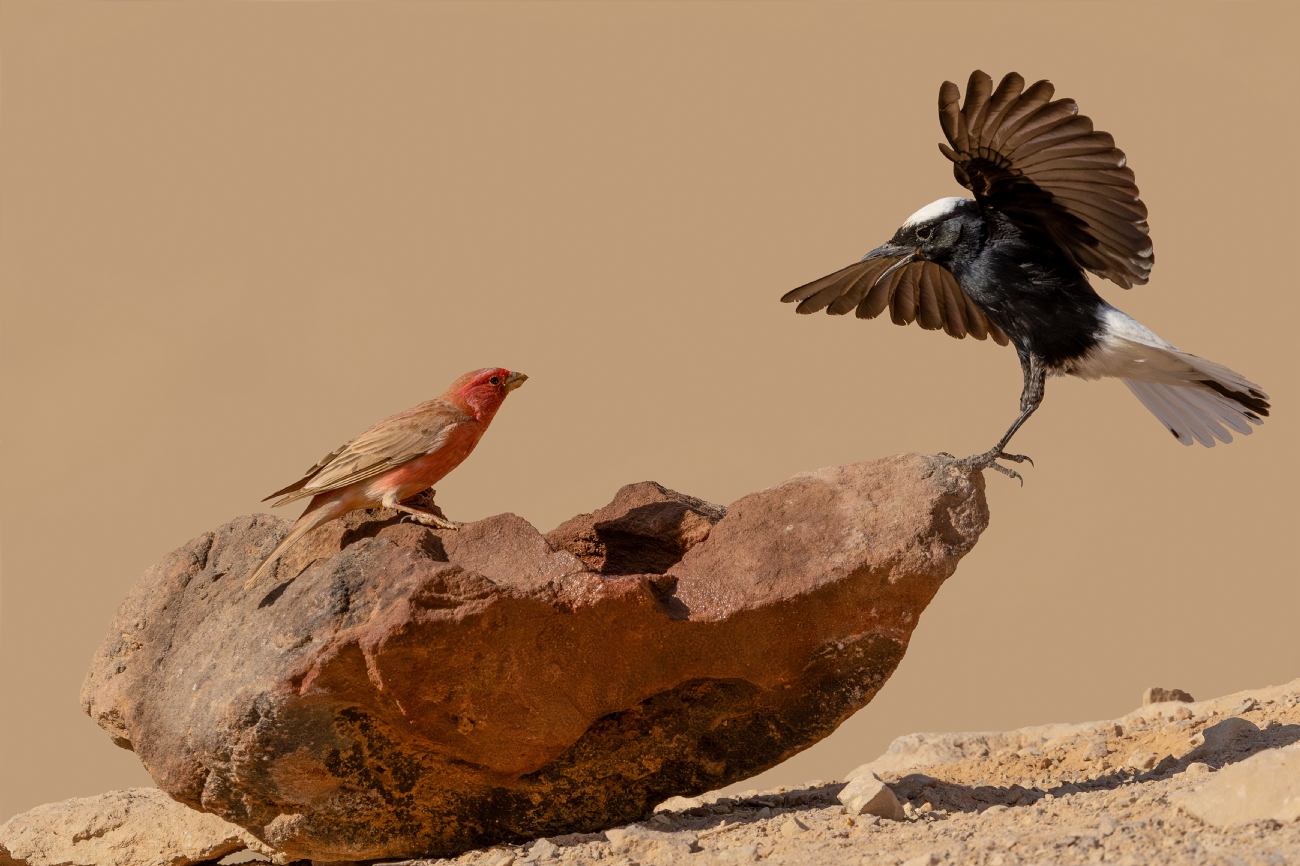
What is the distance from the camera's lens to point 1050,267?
686cm

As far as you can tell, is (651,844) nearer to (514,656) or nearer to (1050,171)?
(514,656)

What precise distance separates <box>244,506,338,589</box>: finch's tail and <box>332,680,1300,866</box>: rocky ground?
166 cm

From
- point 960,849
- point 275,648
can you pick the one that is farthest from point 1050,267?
point 275,648

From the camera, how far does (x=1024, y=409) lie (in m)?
6.66

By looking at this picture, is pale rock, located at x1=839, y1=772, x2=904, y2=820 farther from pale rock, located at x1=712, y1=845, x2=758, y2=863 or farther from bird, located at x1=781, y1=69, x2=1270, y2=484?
bird, located at x1=781, y1=69, x2=1270, y2=484

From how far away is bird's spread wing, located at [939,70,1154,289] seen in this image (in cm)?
617

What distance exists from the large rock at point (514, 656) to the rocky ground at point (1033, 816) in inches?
14.6

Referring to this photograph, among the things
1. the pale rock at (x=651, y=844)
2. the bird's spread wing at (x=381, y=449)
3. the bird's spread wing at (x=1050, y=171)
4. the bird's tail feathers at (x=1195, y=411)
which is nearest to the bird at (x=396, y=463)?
the bird's spread wing at (x=381, y=449)

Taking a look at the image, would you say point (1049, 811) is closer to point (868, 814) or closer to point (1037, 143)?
point (868, 814)

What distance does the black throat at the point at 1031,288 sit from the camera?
6.77 m

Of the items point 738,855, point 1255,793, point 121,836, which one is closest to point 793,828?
point 738,855

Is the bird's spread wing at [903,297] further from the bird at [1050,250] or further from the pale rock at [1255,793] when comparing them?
the pale rock at [1255,793]

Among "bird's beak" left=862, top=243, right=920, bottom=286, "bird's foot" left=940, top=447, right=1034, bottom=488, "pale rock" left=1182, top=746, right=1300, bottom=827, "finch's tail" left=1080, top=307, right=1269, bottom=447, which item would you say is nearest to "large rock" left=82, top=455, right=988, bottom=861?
"bird's foot" left=940, top=447, right=1034, bottom=488

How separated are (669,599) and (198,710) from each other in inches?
90.2
